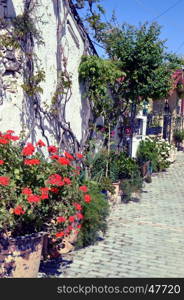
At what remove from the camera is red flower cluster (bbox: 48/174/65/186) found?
423 centimetres

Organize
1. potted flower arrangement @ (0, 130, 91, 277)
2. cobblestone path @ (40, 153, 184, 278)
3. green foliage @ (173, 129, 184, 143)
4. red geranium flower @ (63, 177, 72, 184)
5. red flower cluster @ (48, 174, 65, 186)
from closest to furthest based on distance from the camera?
potted flower arrangement @ (0, 130, 91, 277), red flower cluster @ (48, 174, 65, 186), red geranium flower @ (63, 177, 72, 184), cobblestone path @ (40, 153, 184, 278), green foliage @ (173, 129, 184, 143)

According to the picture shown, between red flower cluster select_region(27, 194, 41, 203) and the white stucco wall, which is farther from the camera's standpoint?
the white stucco wall

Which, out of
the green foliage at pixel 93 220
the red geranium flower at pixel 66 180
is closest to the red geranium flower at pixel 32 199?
the red geranium flower at pixel 66 180

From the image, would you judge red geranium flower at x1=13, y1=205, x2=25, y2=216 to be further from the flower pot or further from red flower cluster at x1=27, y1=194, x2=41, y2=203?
the flower pot

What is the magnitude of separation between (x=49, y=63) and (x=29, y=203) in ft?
12.6

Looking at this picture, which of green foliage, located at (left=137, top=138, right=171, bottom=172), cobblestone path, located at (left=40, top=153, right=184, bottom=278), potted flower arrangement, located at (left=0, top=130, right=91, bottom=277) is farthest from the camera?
green foliage, located at (left=137, top=138, right=171, bottom=172)

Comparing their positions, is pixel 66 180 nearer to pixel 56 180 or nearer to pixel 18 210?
pixel 56 180

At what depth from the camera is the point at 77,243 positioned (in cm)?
563

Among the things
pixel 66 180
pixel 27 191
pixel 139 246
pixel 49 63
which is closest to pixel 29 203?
pixel 27 191

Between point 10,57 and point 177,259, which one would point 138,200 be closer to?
point 177,259

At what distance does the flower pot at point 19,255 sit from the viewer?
4121 mm

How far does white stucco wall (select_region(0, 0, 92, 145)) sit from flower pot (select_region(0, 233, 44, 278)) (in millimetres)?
2518

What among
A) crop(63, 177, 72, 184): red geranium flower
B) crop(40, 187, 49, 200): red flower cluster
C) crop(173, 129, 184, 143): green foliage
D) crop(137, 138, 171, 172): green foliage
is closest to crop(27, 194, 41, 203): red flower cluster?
crop(40, 187, 49, 200): red flower cluster

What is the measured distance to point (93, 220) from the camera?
554 cm
